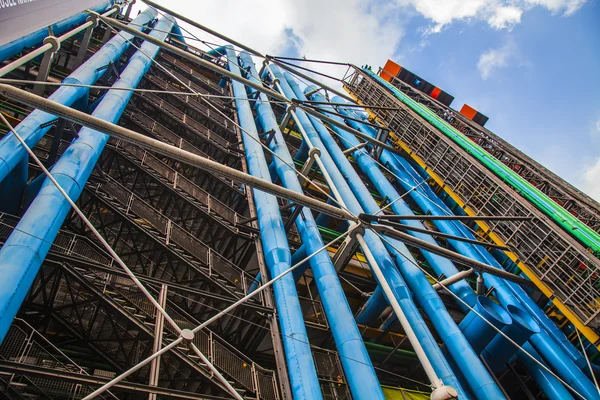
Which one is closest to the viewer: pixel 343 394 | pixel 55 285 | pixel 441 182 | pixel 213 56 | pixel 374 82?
pixel 55 285

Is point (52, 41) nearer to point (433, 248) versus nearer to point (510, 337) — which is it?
point (433, 248)

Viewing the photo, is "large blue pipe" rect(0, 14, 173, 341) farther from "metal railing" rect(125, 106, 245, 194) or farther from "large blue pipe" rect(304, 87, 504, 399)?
"large blue pipe" rect(304, 87, 504, 399)

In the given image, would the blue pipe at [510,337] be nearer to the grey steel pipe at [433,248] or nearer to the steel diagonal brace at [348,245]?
the grey steel pipe at [433,248]

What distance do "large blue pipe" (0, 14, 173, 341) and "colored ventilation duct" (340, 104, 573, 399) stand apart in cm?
889

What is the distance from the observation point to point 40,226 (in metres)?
6.55

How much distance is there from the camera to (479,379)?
9180 mm

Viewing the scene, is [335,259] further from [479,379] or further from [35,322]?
[35,322]

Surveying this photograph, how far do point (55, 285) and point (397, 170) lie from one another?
16229 millimetres

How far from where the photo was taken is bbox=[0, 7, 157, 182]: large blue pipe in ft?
23.2

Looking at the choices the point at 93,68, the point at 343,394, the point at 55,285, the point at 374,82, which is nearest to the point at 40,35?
the point at 93,68

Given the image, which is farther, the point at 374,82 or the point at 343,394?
the point at 374,82

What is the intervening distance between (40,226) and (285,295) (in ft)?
17.5

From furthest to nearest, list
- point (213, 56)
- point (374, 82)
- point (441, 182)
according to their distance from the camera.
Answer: point (374, 82) < point (213, 56) < point (441, 182)

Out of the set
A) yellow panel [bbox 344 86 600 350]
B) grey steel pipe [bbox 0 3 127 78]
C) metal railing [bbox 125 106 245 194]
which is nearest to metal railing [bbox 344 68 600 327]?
yellow panel [bbox 344 86 600 350]
